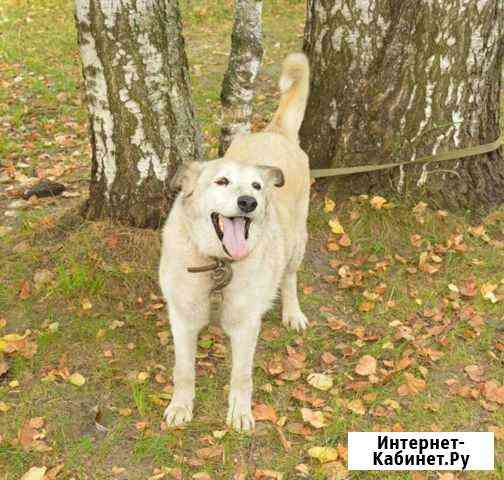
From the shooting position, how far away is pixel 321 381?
3922mm

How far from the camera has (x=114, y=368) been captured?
3.96m

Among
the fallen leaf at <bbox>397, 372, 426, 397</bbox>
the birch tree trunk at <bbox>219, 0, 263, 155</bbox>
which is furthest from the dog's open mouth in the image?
the birch tree trunk at <bbox>219, 0, 263, 155</bbox>

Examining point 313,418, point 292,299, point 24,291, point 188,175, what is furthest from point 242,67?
point 313,418

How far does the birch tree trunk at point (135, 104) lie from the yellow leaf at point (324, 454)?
215 centimetres

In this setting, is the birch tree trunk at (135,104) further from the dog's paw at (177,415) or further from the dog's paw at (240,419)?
the dog's paw at (240,419)

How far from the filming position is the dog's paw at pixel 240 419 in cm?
359

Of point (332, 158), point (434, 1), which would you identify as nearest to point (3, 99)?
point (332, 158)

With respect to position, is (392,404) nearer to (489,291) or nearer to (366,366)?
(366,366)

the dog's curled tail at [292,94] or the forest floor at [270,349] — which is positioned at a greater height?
the dog's curled tail at [292,94]

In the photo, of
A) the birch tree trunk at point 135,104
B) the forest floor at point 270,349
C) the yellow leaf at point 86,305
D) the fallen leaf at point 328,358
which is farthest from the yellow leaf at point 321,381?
the birch tree trunk at point 135,104

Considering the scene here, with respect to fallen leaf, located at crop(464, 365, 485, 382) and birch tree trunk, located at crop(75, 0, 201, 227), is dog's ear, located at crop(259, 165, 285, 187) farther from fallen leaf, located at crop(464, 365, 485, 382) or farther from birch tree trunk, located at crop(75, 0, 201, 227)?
fallen leaf, located at crop(464, 365, 485, 382)

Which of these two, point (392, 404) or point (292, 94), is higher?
point (292, 94)

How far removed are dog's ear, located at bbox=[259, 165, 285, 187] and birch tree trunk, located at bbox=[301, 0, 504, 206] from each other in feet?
6.04

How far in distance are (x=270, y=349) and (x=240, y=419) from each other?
2.47 ft
